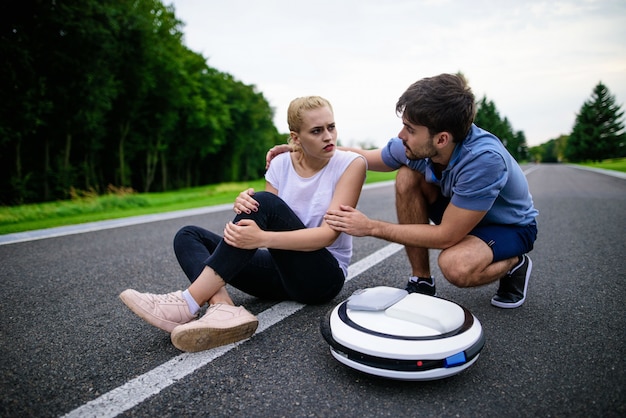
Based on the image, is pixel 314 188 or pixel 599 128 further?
pixel 599 128

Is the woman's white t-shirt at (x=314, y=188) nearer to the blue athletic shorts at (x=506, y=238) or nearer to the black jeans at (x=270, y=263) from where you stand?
the black jeans at (x=270, y=263)

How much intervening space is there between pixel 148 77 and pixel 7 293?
28.5 m

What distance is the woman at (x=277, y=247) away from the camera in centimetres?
233

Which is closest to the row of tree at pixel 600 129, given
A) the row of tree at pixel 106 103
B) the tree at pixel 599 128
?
the tree at pixel 599 128

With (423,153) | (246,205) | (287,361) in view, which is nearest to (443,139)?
(423,153)

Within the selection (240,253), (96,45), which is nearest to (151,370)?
(240,253)

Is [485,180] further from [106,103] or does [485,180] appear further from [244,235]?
[106,103]

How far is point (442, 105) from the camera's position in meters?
2.45

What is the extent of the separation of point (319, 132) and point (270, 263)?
100 centimetres

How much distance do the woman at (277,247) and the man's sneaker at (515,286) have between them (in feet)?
3.97

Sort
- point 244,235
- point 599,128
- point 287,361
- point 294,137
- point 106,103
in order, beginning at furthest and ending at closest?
point 599,128 < point 106,103 < point 294,137 < point 244,235 < point 287,361

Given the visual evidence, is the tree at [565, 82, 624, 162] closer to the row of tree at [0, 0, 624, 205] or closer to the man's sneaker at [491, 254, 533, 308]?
the row of tree at [0, 0, 624, 205]

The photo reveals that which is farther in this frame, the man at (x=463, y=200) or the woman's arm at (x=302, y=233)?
the man at (x=463, y=200)

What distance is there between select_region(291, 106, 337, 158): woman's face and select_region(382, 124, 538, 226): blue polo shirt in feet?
2.53
